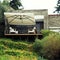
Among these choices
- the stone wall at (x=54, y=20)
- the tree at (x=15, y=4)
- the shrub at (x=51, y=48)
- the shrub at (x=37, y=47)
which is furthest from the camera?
the tree at (x=15, y=4)

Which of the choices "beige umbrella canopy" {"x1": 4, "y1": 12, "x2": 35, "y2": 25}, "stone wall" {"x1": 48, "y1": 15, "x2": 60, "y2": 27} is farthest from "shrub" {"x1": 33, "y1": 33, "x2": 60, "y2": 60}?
"stone wall" {"x1": 48, "y1": 15, "x2": 60, "y2": 27}

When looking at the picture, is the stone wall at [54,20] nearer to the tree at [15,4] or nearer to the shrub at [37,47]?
the tree at [15,4]

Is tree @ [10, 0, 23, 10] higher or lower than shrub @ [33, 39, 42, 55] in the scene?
higher

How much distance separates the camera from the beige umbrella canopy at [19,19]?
107ft

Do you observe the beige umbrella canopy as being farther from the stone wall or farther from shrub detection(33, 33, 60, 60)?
shrub detection(33, 33, 60, 60)

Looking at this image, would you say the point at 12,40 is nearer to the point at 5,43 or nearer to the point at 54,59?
the point at 5,43

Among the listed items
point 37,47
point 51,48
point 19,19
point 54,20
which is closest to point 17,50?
point 37,47

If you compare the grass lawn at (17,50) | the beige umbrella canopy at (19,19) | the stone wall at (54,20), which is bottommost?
the grass lawn at (17,50)

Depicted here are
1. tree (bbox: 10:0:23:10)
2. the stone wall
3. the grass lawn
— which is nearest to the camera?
the grass lawn

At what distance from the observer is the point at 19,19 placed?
3266cm

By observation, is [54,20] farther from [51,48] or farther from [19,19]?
[51,48]

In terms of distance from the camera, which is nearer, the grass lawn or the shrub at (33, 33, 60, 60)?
the grass lawn

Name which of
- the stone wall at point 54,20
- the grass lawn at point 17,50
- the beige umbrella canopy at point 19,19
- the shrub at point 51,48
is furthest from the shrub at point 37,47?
the stone wall at point 54,20

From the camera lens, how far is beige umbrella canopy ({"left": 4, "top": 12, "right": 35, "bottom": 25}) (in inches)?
1278
